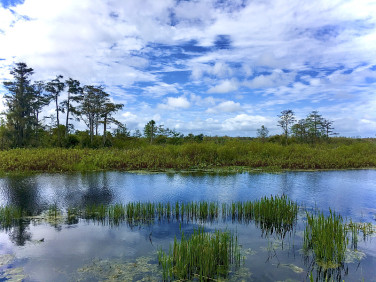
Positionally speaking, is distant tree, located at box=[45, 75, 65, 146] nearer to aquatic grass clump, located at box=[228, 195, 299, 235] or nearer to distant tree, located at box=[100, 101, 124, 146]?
distant tree, located at box=[100, 101, 124, 146]

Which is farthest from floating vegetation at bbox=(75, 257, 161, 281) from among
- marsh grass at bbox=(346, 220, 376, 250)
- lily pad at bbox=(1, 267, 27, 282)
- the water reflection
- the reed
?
the water reflection

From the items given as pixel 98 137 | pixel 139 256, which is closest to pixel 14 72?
pixel 98 137

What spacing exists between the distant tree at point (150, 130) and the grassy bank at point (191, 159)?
14572 millimetres

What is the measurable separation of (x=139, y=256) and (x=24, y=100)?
34.4 m

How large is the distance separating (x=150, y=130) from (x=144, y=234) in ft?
116

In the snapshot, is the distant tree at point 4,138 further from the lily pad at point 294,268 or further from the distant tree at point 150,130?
the lily pad at point 294,268

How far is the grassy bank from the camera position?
66.8 feet

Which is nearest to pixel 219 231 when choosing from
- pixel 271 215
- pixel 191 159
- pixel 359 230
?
pixel 271 215

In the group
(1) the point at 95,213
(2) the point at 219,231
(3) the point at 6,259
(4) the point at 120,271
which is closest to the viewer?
(4) the point at 120,271

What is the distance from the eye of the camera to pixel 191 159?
23.5 meters

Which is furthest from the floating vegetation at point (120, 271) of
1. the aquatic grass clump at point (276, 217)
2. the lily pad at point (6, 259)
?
the aquatic grass clump at point (276, 217)

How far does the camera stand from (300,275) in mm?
5520

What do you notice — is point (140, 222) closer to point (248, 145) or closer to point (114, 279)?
point (114, 279)

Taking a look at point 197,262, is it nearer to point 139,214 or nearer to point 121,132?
point 139,214
